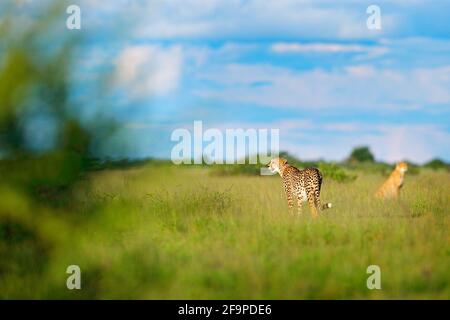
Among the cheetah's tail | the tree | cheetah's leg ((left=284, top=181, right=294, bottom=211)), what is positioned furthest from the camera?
the tree

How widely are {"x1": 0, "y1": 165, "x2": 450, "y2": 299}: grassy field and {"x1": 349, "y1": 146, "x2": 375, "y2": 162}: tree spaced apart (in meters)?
30.0

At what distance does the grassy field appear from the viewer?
8289 millimetres

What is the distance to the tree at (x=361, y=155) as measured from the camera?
40.7m

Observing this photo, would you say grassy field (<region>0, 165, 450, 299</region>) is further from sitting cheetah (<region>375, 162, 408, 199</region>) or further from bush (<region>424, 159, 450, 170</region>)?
bush (<region>424, 159, 450, 170</region>)

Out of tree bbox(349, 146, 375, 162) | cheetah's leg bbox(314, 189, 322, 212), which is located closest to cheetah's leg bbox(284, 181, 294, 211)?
cheetah's leg bbox(314, 189, 322, 212)

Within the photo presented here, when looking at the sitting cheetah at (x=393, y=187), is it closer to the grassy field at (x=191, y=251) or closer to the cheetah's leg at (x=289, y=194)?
the cheetah's leg at (x=289, y=194)

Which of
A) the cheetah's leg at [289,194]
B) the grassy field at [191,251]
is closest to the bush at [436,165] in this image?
the cheetah's leg at [289,194]

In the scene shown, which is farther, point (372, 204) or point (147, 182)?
point (372, 204)

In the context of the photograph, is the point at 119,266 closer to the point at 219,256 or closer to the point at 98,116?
the point at 219,256

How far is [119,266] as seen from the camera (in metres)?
8.67

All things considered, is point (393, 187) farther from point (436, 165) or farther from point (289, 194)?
point (436, 165)
